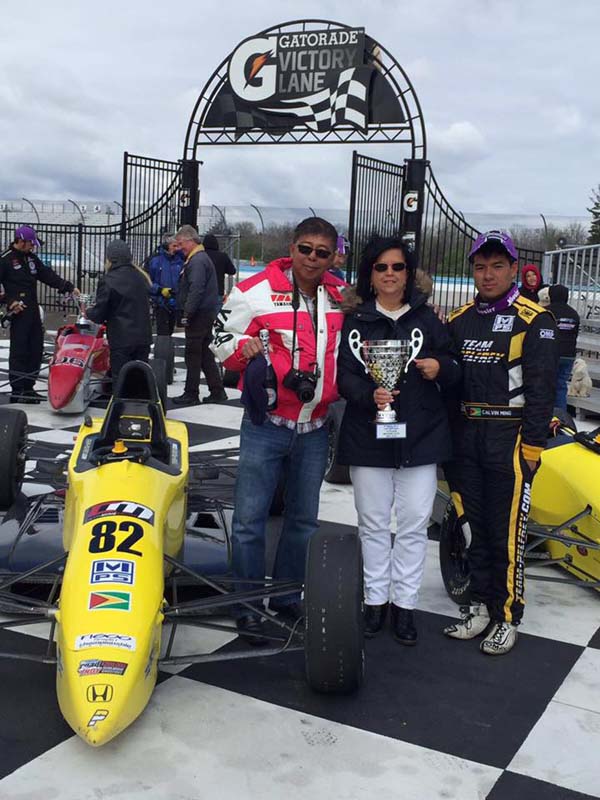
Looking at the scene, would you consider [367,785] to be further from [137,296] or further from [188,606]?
[137,296]

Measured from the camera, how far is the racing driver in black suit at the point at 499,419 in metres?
3.61

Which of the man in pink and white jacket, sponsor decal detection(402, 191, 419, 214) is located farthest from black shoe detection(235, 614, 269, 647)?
sponsor decal detection(402, 191, 419, 214)

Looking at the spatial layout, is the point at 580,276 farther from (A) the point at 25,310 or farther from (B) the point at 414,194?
(A) the point at 25,310

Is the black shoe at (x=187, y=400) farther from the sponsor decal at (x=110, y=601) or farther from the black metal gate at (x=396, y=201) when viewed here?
the sponsor decal at (x=110, y=601)

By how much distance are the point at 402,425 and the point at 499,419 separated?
1.57 feet

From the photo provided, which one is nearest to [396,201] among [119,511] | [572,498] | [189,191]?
[189,191]

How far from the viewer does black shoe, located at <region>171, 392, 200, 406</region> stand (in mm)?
9516

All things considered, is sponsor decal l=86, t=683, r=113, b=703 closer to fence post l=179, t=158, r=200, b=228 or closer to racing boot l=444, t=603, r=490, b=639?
racing boot l=444, t=603, r=490, b=639

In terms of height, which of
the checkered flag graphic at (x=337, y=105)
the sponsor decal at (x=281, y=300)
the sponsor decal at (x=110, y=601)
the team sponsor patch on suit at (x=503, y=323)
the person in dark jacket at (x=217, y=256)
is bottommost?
the sponsor decal at (x=110, y=601)

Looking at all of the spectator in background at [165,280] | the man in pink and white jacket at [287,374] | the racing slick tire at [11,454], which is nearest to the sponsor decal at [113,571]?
the man in pink and white jacket at [287,374]

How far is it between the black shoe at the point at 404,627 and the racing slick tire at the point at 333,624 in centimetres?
62

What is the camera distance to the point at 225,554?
4.21 m

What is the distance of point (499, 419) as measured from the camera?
3693 mm

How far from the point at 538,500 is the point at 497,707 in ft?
5.53
